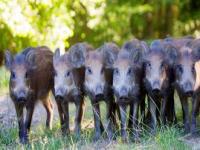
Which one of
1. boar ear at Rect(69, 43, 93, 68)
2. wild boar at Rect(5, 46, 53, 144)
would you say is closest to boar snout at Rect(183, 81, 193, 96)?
boar ear at Rect(69, 43, 93, 68)

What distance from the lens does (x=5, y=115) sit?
45.9ft

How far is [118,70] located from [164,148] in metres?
1.87

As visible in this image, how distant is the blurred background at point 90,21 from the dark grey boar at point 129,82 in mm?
9980

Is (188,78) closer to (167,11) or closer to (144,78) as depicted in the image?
(144,78)

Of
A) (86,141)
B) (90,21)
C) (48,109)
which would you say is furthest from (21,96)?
(90,21)

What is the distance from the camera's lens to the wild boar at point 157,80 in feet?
38.5

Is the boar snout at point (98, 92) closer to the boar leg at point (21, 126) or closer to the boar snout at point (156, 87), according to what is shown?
Answer: the boar snout at point (156, 87)

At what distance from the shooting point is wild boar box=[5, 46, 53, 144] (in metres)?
12.3

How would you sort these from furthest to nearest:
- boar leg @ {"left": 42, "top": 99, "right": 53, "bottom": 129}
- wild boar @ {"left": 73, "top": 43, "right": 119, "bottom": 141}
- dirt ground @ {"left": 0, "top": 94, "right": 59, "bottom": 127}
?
boar leg @ {"left": 42, "top": 99, "right": 53, "bottom": 129} < dirt ground @ {"left": 0, "top": 94, "right": 59, "bottom": 127} < wild boar @ {"left": 73, "top": 43, "right": 119, "bottom": 141}

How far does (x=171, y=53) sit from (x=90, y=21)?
14.0 metres

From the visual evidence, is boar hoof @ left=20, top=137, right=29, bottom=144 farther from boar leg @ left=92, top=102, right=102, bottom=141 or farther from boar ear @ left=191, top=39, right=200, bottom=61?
boar ear @ left=191, top=39, right=200, bottom=61

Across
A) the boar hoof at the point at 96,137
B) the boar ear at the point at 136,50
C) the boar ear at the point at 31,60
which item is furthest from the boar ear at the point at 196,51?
the boar ear at the point at 31,60

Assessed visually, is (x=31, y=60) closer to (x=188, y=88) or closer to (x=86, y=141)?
(x=86, y=141)

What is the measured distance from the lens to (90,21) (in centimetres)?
2591
